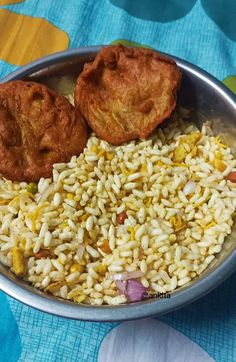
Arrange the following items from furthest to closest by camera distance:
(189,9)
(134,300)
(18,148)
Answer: (189,9)
(18,148)
(134,300)

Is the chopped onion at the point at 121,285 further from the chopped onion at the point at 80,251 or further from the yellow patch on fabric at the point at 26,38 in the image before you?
the yellow patch on fabric at the point at 26,38

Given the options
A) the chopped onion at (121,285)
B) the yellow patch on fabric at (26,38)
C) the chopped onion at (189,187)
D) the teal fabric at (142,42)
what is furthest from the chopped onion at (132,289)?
the yellow patch on fabric at (26,38)

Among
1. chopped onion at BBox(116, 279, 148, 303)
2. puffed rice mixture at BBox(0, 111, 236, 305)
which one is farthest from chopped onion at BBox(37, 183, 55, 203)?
chopped onion at BBox(116, 279, 148, 303)

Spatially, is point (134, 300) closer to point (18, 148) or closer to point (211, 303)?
point (211, 303)

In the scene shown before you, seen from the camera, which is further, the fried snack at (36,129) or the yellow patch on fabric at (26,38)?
the yellow patch on fabric at (26,38)

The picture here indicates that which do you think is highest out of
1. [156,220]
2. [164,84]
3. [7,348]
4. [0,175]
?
[164,84]

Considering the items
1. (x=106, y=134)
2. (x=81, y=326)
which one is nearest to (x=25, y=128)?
(x=106, y=134)

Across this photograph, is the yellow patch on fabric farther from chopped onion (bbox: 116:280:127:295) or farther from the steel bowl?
chopped onion (bbox: 116:280:127:295)
